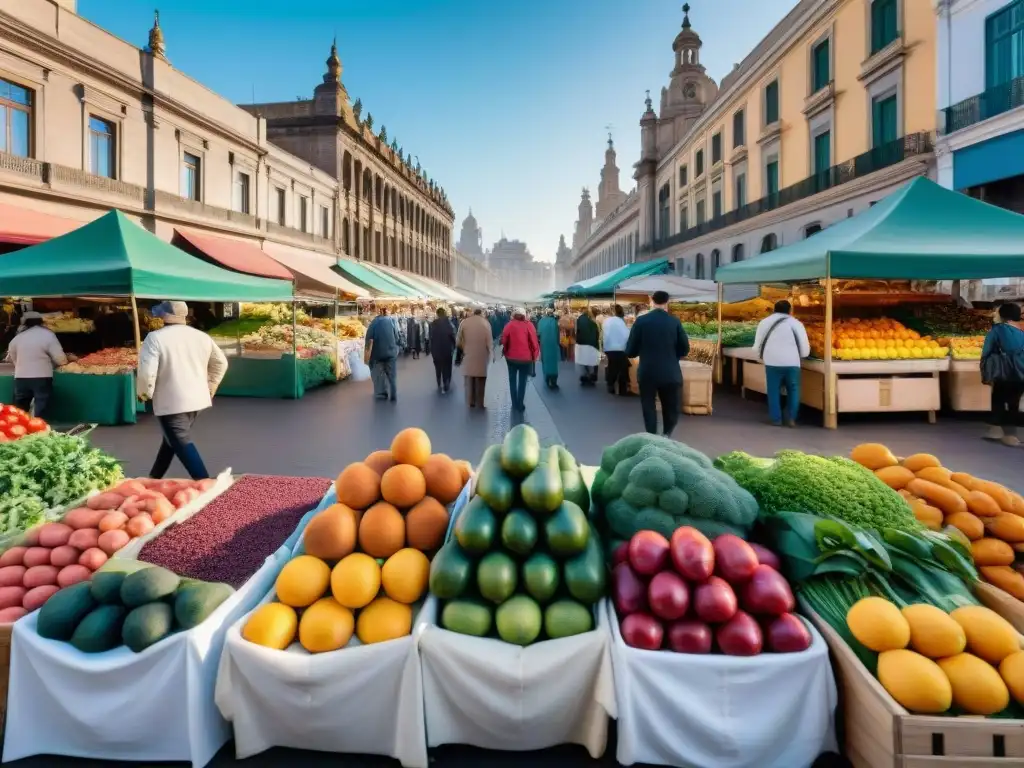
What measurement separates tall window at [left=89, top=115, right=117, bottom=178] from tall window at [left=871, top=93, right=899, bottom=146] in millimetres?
25112

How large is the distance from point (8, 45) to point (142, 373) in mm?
16529

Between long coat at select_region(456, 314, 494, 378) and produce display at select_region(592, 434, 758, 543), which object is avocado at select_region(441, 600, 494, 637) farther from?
long coat at select_region(456, 314, 494, 378)

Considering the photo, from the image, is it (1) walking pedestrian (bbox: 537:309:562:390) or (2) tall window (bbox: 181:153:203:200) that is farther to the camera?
(2) tall window (bbox: 181:153:203:200)

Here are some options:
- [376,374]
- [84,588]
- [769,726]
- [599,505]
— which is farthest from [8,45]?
[769,726]

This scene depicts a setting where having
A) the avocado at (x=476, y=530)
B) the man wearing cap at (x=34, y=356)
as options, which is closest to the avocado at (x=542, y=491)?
the avocado at (x=476, y=530)

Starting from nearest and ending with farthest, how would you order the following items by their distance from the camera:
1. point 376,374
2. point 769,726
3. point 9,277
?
1. point 769,726
2. point 9,277
3. point 376,374

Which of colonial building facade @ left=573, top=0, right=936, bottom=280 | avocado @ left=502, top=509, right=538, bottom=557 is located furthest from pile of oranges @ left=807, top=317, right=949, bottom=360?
colonial building facade @ left=573, top=0, right=936, bottom=280

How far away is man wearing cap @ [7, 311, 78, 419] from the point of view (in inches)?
309

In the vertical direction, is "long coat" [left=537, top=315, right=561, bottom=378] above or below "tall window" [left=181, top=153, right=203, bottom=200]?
below

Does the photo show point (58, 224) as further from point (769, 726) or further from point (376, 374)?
point (769, 726)

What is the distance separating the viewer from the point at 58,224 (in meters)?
15.8

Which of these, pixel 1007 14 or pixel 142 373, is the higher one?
pixel 1007 14

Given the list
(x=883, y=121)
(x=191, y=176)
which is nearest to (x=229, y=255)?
(x=191, y=176)

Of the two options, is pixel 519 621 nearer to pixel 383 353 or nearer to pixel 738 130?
pixel 383 353
